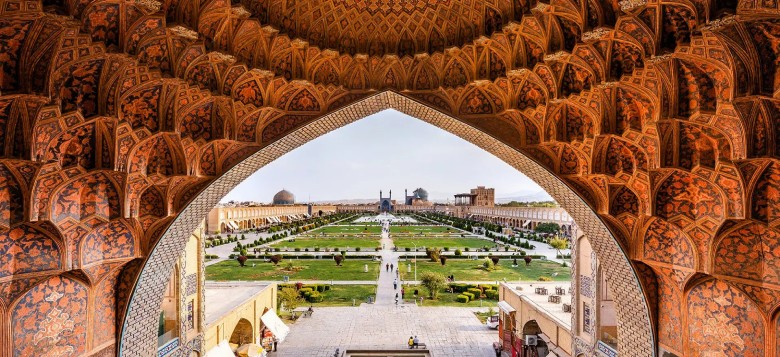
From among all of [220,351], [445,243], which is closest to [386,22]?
[220,351]

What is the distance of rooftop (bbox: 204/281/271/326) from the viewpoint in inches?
378

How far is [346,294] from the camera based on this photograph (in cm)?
1705

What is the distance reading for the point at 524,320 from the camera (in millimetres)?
10250

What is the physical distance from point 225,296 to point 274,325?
5.00 ft

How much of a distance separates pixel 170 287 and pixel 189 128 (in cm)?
345

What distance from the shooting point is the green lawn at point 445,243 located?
2939 cm

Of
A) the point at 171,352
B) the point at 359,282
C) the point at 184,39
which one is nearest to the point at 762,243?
the point at 184,39

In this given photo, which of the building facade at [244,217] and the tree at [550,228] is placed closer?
the tree at [550,228]

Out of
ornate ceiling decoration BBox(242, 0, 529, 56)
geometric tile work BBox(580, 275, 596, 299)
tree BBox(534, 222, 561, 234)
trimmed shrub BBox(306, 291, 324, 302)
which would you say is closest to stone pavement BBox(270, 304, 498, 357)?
trimmed shrub BBox(306, 291, 324, 302)

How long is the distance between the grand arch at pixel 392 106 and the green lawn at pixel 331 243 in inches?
910

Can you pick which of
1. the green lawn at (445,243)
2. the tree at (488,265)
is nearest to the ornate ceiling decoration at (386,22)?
the tree at (488,265)

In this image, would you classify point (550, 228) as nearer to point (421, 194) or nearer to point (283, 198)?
point (283, 198)

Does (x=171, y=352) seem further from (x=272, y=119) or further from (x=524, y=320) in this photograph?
(x=524, y=320)

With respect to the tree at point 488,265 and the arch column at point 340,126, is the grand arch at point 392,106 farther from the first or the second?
the tree at point 488,265
